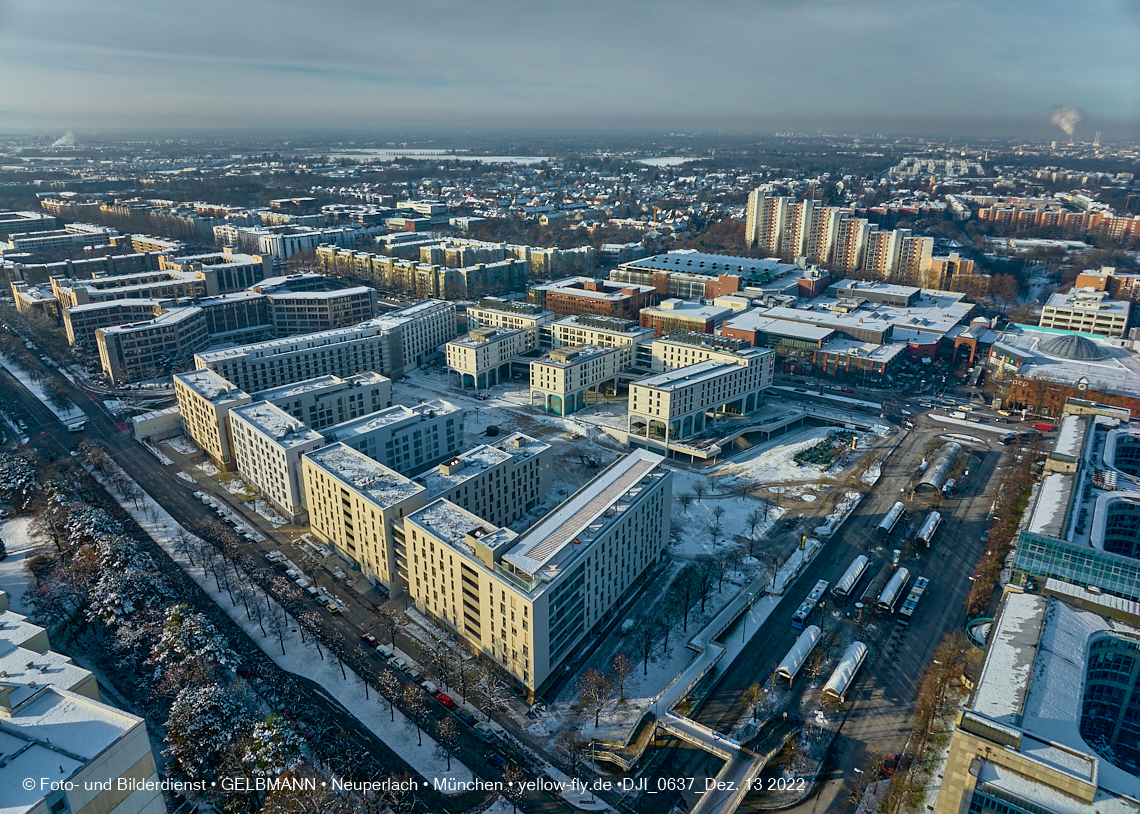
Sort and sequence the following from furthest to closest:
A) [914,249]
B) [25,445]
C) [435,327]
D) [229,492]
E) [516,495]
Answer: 1. [914,249]
2. [435,327]
3. [25,445]
4. [229,492]
5. [516,495]

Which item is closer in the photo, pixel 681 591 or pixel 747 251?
Answer: pixel 681 591

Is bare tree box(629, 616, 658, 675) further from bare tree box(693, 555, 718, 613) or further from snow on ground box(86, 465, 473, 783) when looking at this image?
snow on ground box(86, 465, 473, 783)

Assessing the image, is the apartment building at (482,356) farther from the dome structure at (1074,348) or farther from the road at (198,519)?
the dome structure at (1074,348)

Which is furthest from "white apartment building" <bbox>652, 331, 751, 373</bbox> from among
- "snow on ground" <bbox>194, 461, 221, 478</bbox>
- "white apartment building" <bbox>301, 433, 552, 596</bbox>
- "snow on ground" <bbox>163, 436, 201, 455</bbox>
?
"snow on ground" <bbox>163, 436, 201, 455</bbox>

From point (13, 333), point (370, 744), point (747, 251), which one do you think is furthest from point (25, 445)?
point (747, 251)

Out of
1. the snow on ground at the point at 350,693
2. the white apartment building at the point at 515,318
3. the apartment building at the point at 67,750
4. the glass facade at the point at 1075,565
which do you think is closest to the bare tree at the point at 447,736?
the snow on ground at the point at 350,693

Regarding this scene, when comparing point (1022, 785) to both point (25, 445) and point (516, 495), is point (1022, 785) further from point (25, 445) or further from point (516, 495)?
point (25, 445)
